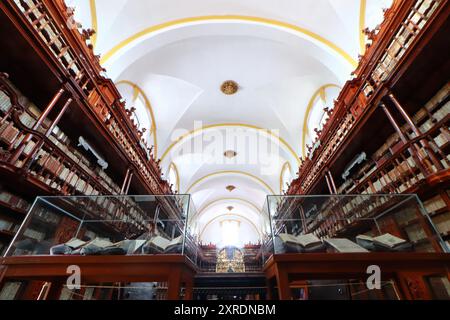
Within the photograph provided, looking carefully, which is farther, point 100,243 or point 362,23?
point 362,23

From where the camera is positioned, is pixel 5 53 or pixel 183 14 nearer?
pixel 5 53

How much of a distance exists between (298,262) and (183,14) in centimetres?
663

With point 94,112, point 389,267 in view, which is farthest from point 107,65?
point 389,267

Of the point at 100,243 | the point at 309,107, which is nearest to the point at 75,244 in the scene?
the point at 100,243

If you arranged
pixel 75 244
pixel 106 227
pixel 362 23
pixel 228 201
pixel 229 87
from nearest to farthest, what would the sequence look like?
pixel 75 244
pixel 106 227
pixel 362 23
pixel 229 87
pixel 228 201

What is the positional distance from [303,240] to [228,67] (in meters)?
6.92

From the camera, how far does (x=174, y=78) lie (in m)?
7.28

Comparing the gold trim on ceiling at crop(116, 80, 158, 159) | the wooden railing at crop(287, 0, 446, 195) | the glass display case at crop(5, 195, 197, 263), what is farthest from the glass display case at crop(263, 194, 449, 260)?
the gold trim on ceiling at crop(116, 80, 158, 159)

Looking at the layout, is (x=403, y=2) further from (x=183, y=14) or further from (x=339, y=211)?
(x=183, y=14)

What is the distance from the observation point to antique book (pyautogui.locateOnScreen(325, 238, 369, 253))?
147 cm

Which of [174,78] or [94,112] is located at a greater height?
[174,78]

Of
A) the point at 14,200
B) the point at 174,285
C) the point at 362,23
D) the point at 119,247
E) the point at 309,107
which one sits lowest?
the point at 174,285

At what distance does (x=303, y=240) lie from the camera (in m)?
1.58

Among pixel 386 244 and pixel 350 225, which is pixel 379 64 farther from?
pixel 386 244
